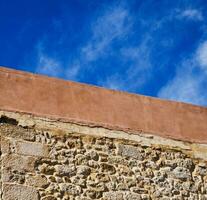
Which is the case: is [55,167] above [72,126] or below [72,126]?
below

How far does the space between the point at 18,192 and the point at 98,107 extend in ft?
4.68

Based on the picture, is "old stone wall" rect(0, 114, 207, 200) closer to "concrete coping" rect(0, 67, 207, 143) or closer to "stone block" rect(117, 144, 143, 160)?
"stone block" rect(117, 144, 143, 160)

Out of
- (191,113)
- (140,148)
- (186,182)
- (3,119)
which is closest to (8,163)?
(3,119)

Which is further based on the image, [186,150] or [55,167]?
[186,150]

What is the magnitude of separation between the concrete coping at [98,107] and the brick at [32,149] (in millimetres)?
343

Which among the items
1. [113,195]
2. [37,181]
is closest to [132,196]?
[113,195]

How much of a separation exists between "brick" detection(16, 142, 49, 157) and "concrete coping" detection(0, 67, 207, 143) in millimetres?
343

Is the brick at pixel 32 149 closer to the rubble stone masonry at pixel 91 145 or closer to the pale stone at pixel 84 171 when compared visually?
the rubble stone masonry at pixel 91 145

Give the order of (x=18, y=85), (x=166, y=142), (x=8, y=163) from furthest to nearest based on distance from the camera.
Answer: (x=166, y=142) → (x=18, y=85) → (x=8, y=163)

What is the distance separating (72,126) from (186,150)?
53.6 inches

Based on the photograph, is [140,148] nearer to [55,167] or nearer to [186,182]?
Answer: [186,182]

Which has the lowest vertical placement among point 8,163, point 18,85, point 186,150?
point 8,163

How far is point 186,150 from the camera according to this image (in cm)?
693

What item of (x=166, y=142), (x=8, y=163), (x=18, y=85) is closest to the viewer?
(x=8, y=163)
